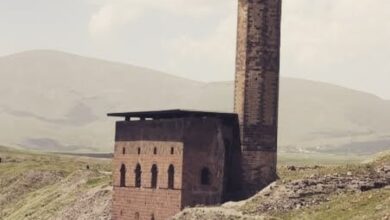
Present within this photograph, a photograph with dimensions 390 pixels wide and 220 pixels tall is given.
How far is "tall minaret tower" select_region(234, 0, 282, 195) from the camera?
4456cm

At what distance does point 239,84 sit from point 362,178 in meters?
8.35

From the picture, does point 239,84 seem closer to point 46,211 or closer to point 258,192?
point 258,192

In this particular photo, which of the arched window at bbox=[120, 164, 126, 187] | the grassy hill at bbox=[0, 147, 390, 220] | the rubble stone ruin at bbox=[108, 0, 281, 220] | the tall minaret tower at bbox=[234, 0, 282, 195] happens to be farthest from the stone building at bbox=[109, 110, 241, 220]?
the grassy hill at bbox=[0, 147, 390, 220]

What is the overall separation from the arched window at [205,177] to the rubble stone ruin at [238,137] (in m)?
0.05

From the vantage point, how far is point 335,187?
132ft

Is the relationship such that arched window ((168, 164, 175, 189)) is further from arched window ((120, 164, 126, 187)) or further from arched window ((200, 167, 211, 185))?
arched window ((120, 164, 126, 187))

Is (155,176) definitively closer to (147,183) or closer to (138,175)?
(147,183)

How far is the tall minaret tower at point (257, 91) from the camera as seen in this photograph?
44.6 metres

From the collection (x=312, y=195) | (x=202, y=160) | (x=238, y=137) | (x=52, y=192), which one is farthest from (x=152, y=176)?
(x=52, y=192)

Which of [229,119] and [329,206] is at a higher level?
[229,119]

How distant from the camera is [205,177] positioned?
148 feet

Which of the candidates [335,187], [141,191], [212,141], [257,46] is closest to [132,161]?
[141,191]

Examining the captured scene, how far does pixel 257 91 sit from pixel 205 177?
5.19 m

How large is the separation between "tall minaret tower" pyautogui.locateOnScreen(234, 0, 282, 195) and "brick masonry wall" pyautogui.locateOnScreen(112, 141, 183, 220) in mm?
3561
